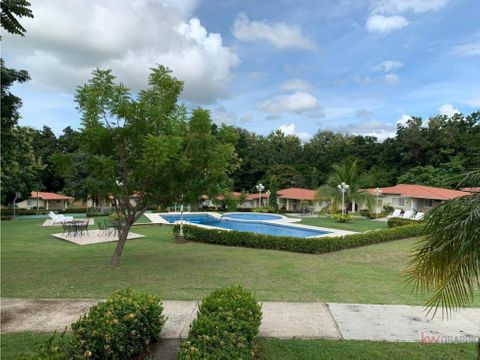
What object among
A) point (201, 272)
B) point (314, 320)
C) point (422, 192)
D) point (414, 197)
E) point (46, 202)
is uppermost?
point (422, 192)

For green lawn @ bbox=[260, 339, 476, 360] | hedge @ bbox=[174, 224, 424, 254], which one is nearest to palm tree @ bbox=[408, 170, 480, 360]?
green lawn @ bbox=[260, 339, 476, 360]

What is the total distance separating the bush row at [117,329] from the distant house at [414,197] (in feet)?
101

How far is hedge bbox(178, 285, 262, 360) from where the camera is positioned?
367 centimetres

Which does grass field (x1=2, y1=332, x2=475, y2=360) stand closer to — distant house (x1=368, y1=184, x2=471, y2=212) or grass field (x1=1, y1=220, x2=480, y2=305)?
grass field (x1=1, y1=220, x2=480, y2=305)

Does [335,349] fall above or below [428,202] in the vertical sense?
below

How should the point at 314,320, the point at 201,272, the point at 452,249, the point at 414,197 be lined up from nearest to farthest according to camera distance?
the point at 452,249
the point at 314,320
the point at 201,272
the point at 414,197

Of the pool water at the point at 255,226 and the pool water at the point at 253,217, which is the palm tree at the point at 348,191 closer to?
the pool water at the point at 253,217

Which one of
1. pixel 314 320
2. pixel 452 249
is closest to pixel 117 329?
pixel 314 320

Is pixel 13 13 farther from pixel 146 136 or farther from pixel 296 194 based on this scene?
pixel 296 194

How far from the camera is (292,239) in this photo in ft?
47.4

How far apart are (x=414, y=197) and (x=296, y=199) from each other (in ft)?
42.2

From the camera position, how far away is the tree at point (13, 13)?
4055mm

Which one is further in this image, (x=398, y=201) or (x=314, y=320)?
(x=398, y=201)

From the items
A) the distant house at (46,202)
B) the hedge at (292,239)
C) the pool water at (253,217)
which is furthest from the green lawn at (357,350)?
the distant house at (46,202)
